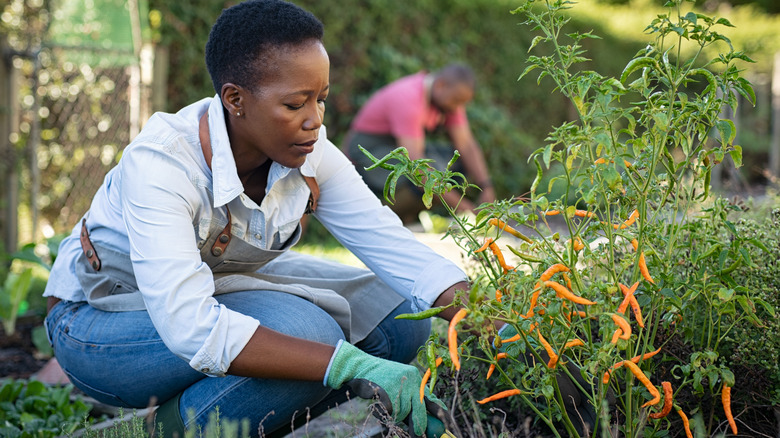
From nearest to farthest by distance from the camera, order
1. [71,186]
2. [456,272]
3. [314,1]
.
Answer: [456,272] → [71,186] → [314,1]

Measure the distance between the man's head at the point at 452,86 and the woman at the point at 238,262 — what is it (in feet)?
12.0

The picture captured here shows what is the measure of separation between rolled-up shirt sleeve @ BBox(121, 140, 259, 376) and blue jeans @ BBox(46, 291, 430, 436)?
0.18m

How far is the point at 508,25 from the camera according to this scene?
29.6 feet

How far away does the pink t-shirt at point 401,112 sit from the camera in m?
5.75

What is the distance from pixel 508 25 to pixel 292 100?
25.2ft

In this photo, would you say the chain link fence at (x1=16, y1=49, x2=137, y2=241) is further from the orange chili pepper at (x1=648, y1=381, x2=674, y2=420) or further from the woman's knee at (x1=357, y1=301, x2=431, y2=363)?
the orange chili pepper at (x1=648, y1=381, x2=674, y2=420)

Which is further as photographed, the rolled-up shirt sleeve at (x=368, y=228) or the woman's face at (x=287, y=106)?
the rolled-up shirt sleeve at (x=368, y=228)

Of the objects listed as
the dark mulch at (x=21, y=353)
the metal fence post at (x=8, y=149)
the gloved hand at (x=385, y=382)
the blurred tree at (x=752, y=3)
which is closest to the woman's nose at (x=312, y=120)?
the gloved hand at (x=385, y=382)

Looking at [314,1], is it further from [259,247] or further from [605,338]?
[605,338]

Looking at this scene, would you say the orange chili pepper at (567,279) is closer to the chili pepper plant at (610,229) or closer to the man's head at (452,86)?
the chili pepper plant at (610,229)

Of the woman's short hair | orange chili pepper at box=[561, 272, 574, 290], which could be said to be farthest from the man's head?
orange chili pepper at box=[561, 272, 574, 290]

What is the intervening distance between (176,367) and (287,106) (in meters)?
0.73

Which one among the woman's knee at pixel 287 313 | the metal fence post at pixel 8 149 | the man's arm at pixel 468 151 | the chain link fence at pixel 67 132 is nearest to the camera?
the woman's knee at pixel 287 313

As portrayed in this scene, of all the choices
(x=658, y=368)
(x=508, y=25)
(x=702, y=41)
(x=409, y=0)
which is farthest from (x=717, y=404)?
(x=508, y=25)
